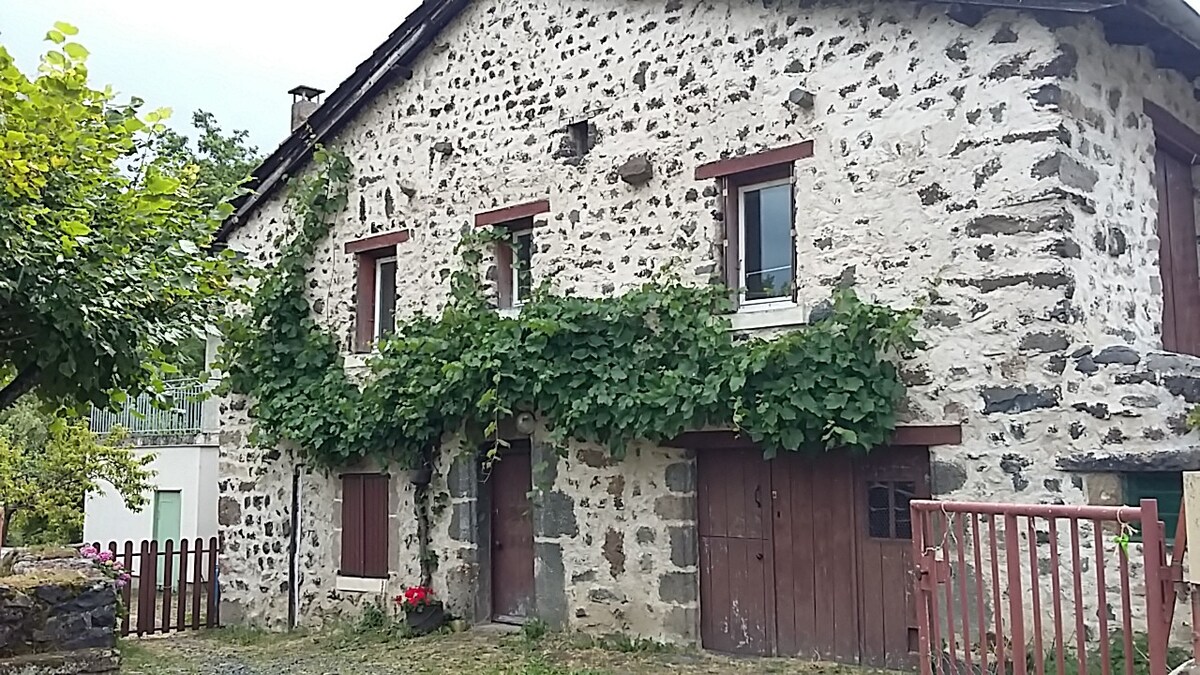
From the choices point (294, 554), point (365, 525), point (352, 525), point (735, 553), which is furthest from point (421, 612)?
point (735, 553)

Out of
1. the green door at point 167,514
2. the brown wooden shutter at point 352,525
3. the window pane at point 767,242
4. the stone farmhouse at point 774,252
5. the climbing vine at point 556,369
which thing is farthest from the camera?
the green door at point 167,514

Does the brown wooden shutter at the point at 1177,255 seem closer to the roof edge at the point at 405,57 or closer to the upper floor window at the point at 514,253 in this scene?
the roof edge at the point at 405,57

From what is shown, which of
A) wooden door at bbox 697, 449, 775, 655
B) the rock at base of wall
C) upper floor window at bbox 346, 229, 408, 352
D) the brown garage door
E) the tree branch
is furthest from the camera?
upper floor window at bbox 346, 229, 408, 352

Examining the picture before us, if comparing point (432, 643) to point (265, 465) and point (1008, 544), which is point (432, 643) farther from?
point (1008, 544)

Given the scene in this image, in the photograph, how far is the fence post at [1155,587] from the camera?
A: 3.31 metres

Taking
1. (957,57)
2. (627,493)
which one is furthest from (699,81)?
(627,493)

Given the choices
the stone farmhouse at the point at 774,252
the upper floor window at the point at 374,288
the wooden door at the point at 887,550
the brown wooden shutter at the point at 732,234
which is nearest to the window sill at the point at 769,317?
the stone farmhouse at the point at 774,252

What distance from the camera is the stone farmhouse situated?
742 cm

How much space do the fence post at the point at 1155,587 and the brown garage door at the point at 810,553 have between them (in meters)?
4.56

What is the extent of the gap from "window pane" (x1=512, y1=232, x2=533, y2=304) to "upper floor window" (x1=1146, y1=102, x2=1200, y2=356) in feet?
17.3

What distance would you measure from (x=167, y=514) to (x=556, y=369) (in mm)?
10054

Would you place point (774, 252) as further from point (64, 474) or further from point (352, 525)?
point (64, 474)

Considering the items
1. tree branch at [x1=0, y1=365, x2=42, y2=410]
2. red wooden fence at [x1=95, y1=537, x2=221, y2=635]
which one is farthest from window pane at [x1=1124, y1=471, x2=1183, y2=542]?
red wooden fence at [x1=95, y1=537, x2=221, y2=635]

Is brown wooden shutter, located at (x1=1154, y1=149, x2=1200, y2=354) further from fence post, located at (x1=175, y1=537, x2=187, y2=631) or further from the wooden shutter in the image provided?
fence post, located at (x1=175, y1=537, x2=187, y2=631)
